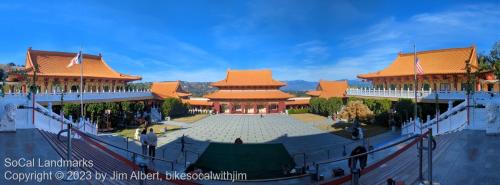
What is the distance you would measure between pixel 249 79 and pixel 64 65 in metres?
26.8

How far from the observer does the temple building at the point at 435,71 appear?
30.8m

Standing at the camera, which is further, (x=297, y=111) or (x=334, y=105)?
(x=297, y=111)

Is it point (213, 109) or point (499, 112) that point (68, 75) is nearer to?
point (213, 109)

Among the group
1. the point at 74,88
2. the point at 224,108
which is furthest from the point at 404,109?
the point at 224,108

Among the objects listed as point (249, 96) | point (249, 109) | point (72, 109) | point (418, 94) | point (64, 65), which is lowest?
point (249, 109)

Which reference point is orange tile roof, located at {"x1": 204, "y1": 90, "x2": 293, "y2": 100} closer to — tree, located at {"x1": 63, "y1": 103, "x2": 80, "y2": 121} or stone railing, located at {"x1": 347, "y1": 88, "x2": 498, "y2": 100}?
stone railing, located at {"x1": 347, "y1": 88, "x2": 498, "y2": 100}

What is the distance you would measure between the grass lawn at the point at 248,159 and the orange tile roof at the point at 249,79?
30989 mm

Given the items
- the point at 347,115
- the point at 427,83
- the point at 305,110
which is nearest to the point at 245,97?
the point at 305,110

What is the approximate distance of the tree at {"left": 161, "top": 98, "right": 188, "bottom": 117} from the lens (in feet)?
133

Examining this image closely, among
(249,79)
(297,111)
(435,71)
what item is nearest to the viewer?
(435,71)

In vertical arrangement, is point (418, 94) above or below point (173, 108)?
above

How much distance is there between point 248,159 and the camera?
55.0ft

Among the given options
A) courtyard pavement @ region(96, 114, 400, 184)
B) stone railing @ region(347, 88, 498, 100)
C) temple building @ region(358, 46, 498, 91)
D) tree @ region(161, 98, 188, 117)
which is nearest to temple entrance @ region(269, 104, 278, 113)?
tree @ region(161, 98, 188, 117)

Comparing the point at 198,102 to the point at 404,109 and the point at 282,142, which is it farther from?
the point at 404,109
